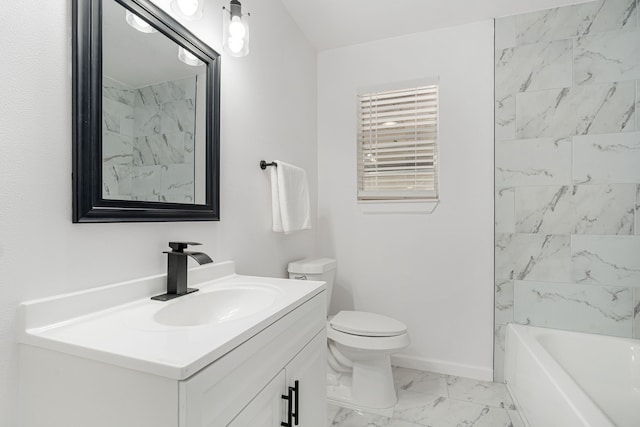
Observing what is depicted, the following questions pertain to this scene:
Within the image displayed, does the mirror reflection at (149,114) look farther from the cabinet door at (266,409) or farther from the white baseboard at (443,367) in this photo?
the white baseboard at (443,367)

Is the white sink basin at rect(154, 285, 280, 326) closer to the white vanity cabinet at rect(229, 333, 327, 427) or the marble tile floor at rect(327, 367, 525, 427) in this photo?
the white vanity cabinet at rect(229, 333, 327, 427)

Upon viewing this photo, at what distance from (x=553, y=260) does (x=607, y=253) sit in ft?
0.88

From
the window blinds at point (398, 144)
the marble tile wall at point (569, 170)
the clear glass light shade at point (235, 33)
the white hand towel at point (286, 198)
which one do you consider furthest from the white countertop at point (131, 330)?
the marble tile wall at point (569, 170)

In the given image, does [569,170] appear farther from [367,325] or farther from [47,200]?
[47,200]

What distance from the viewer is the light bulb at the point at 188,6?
41.7 inches

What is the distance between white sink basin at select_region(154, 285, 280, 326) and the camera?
3.29ft

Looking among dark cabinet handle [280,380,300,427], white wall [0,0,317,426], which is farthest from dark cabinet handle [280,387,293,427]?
white wall [0,0,317,426]

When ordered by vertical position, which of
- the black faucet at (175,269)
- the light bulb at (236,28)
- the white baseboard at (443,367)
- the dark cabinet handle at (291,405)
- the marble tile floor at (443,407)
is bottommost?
the marble tile floor at (443,407)

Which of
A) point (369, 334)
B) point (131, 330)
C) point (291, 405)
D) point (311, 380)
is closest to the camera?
point (131, 330)

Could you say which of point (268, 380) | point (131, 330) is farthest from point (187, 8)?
point (268, 380)

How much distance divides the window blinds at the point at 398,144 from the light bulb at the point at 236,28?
130cm

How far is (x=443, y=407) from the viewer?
180 cm

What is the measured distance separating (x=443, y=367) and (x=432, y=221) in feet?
3.28

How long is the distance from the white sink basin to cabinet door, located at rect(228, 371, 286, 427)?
22cm
